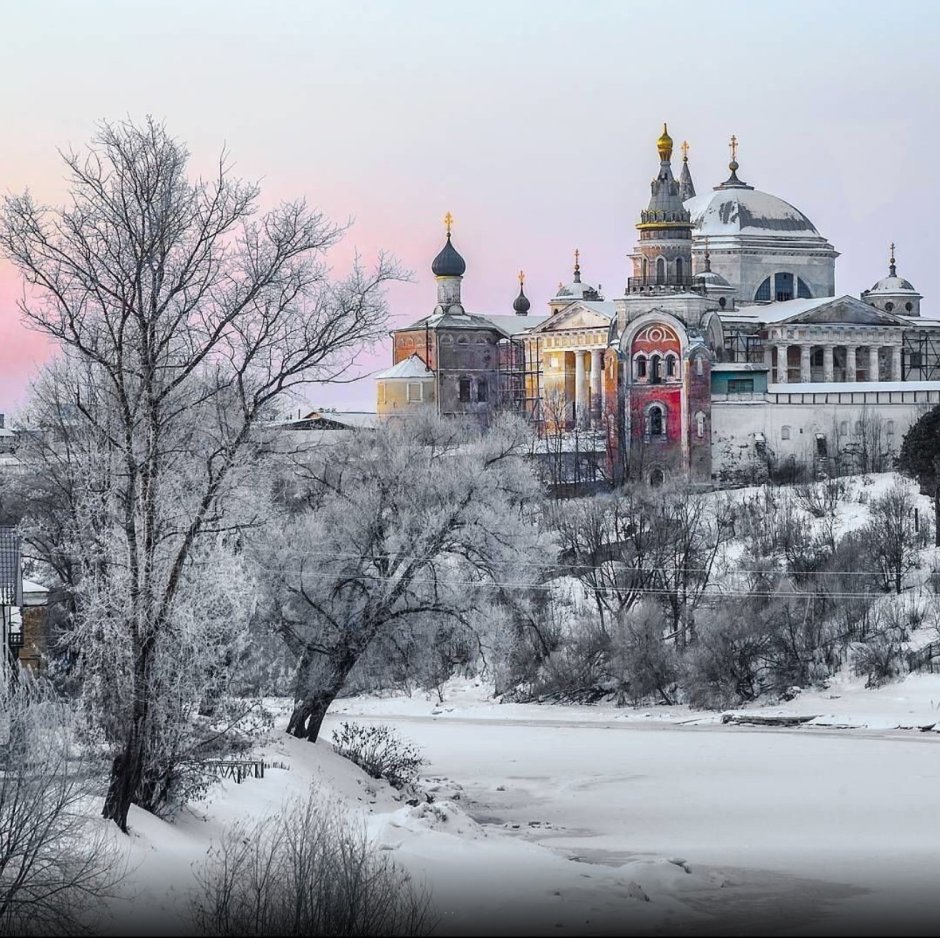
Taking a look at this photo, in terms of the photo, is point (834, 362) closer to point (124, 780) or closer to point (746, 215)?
point (746, 215)

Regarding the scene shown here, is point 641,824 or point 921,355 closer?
point 641,824

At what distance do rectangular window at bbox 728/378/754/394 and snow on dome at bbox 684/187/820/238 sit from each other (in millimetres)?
12416

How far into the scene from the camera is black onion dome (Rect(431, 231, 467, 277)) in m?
67.2

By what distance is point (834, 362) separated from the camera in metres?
61.9

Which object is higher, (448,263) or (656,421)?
(448,263)

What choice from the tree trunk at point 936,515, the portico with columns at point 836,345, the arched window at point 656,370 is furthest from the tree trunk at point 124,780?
the portico with columns at point 836,345

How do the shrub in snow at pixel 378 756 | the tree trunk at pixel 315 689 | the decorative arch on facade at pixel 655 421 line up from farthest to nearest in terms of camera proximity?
the decorative arch on facade at pixel 655 421 → the tree trunk at pixel 315 689 → the shrub in snow at pixel 378 756

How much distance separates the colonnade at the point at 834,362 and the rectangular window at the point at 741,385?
169 inches

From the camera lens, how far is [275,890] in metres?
13.2

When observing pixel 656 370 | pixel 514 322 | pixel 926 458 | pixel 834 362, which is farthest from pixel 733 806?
pixel 514 322

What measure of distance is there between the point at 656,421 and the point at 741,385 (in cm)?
286

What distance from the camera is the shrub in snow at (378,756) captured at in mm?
21922

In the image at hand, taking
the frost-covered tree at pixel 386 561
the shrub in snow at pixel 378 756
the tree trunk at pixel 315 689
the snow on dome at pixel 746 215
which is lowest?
the shrub in snow at pixel 378 756

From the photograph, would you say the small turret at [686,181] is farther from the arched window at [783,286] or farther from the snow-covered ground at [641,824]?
the snow-covered ground at [641,824]
